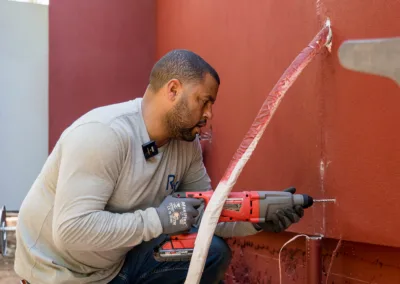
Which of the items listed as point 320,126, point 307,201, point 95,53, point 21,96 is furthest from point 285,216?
point 21,96

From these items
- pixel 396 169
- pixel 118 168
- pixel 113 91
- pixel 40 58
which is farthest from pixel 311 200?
pixel 40 58

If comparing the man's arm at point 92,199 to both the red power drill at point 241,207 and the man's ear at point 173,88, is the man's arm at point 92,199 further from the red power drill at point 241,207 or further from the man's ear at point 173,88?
the man's ear at point 173,88

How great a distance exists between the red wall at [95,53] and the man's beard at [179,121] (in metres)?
1.52

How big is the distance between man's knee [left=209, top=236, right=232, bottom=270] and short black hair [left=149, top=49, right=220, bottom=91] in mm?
676

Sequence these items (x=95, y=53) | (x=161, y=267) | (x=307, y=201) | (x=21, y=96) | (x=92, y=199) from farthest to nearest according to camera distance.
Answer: (x=21, y=96) → (x=95, y=53) → (x=161, y=267) → (x=307, y=201) → (x=92, y=199)

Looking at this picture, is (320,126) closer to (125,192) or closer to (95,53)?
(125,192)

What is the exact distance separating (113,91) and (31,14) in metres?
0.79

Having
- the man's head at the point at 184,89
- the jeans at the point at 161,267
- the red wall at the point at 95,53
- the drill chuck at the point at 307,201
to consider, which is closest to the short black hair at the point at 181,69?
the man's head at the point at 184,89

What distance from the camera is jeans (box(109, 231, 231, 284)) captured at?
6.08ft

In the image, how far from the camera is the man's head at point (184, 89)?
5.39 ft

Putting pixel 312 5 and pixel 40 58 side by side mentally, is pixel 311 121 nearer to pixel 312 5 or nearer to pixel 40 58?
pixel 312 5

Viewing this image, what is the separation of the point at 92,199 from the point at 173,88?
0.49 m

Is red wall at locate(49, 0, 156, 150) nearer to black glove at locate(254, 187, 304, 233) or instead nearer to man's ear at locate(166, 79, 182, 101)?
man's ear at locate(166, 79, 182, 101)

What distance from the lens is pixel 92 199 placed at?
1.49 metres
